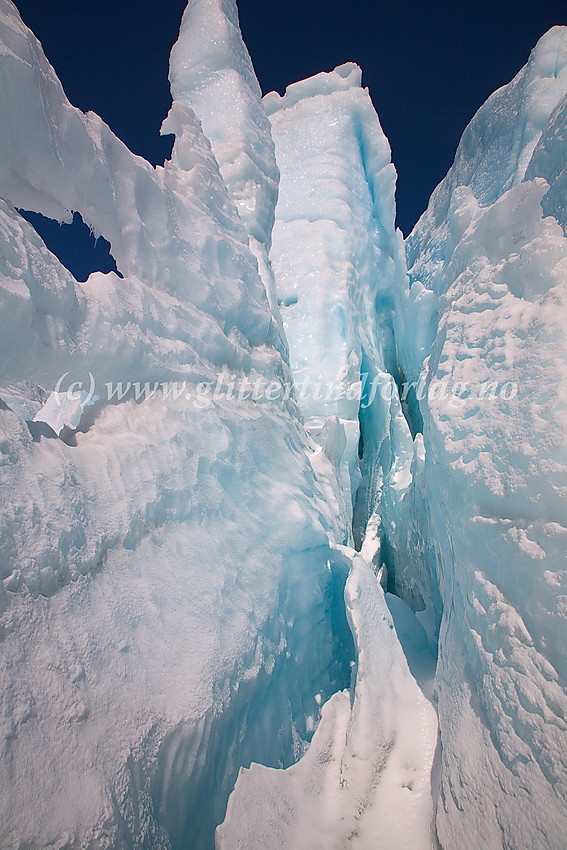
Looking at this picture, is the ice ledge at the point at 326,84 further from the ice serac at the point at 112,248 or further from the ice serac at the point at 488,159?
the ice serac at the point at 112,248

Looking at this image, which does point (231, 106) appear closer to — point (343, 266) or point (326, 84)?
point (343, 266)

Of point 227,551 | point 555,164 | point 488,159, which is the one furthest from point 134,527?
point 488,159

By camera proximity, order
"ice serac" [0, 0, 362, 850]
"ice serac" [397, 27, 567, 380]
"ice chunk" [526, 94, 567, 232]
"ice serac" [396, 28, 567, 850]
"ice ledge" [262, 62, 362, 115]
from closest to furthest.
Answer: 1. "ice serac" [0, 0, 362, 850]
2. "ice serac" [396, 28, 567, 850]
3. "ice chunk" [526, 94, 567, 232]
4. "ice serac" [397, 27, 567, 380]
5. "ice ledge" [262, 62, 362, 115]

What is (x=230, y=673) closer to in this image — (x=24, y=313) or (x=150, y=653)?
(x=150, y=653)

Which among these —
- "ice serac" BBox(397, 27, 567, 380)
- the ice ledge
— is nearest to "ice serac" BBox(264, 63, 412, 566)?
the ice ledge

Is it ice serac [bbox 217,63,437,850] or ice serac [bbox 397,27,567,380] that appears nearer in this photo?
ice serac [bbox 217,63,437,850]

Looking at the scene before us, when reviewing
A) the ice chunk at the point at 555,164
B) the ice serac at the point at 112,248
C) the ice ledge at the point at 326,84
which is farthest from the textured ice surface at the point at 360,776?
the ice ledge at the point at 326,84

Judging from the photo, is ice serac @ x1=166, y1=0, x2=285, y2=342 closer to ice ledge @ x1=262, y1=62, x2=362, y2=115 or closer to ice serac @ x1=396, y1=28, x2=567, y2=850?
ice serac @ x1=396, y1=28, x2=567, y2=850
